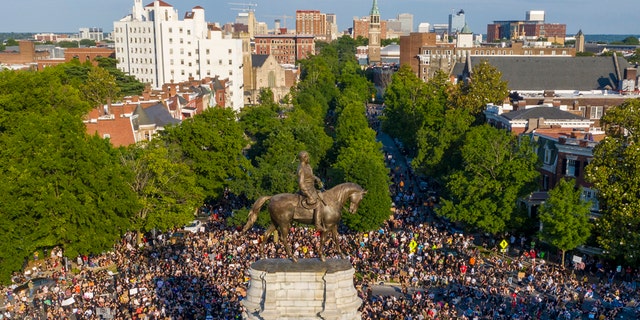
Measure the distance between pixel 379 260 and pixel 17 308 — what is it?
22889 millimetres

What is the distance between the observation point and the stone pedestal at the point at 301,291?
28250 millimetres

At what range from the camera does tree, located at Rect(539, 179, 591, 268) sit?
47.2 m

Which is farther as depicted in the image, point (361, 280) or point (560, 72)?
point (560, 72)

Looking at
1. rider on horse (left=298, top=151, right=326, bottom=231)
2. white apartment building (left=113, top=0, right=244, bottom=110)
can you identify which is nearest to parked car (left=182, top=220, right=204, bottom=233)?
rider on horse (left=298, top=151, right=326, bottom=231)

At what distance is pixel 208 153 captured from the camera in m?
61.3

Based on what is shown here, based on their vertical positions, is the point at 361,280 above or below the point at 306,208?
below

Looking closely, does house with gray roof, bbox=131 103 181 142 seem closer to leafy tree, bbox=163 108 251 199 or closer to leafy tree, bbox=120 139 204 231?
leafy tree, bbox=163 108 251 199

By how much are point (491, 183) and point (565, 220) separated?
7.72 m

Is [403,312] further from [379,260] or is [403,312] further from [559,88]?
[559,88]

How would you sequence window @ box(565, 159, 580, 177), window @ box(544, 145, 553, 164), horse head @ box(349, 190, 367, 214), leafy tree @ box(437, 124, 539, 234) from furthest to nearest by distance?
window @ box(544, 145, 553, 164), window @ box(565, 159, 580, 177), leafy tree @ box(437, 124, 539, 234), horse head @ box(349, 190, 367, 214)

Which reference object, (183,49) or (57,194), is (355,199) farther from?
(183,49)

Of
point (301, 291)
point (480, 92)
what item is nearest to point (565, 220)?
point (301, 291)

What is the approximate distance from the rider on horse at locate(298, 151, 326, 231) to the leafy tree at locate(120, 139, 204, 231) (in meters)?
25.0

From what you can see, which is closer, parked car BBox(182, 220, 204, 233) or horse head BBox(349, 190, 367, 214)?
horse head BBox(349, 190, 367, 214)
